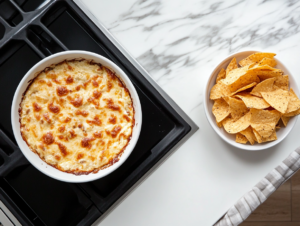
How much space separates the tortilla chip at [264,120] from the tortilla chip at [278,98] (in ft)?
0.16

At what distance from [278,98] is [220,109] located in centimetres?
25

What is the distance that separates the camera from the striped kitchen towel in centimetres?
128

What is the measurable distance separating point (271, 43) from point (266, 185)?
0.69 meters

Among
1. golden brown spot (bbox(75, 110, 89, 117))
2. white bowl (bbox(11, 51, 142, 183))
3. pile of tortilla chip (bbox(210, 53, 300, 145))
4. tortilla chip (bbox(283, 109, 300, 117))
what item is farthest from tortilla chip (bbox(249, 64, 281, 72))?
golden brown spot (bbox(75, 110, 89, 117))

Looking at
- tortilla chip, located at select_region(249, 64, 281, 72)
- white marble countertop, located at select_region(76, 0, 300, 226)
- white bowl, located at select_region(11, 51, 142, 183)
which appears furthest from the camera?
white marble countertop, located at select_region(76, 0, 300, 226)

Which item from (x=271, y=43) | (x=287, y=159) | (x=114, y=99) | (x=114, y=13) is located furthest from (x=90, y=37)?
(x=287, y=159)

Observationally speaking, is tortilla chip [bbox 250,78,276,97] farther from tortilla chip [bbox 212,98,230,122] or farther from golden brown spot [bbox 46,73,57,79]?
golden brown spot [bbox 46,73,57,79]

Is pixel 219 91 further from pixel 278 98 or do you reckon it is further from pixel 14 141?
pixel 14 141

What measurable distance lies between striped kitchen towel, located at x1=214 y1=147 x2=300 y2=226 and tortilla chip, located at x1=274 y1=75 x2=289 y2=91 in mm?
292

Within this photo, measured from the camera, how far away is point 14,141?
126cm

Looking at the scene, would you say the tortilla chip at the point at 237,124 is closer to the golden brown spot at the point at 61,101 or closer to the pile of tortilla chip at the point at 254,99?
the pile of tortilla chip at the point at 254,99

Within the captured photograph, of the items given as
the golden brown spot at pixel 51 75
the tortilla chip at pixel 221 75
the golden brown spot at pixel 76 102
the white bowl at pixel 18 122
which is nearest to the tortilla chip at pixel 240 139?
the tortilla chip at pixel 221 75

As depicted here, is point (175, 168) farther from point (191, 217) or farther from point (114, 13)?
point (114, 13)

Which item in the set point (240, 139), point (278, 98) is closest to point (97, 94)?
point (240, 139)
